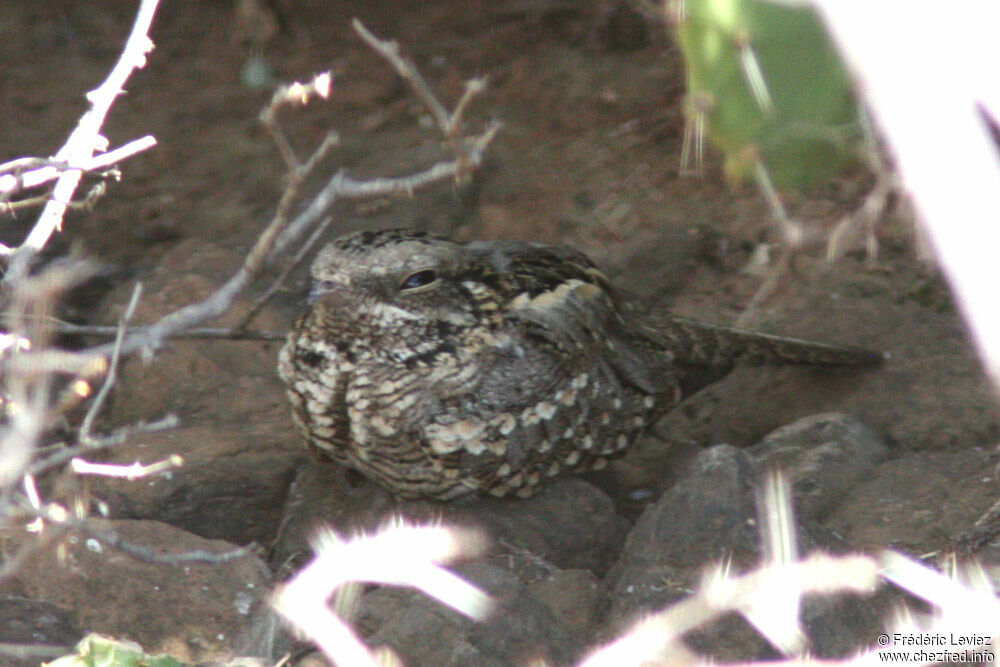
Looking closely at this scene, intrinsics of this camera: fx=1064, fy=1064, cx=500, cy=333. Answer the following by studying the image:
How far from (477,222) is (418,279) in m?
1.83

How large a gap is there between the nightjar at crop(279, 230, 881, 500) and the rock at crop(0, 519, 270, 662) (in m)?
0.55

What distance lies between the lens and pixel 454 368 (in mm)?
3211

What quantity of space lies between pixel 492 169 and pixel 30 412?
12.0 ft

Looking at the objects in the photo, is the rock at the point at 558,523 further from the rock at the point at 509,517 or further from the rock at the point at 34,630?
the rock at the point at 34,630

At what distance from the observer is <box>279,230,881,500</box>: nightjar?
3150mm

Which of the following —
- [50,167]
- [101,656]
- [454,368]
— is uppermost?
[50,167]

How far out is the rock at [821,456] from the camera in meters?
3.19

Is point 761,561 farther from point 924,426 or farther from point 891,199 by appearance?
point 891,199

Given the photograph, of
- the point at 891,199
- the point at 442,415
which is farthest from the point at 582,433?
the point at 891,199

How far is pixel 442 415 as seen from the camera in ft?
10.4

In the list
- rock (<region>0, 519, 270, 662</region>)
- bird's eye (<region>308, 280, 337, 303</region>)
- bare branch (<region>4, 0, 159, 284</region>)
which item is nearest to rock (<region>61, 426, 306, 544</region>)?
rock (<region>0, 519, 270, 662</region>)

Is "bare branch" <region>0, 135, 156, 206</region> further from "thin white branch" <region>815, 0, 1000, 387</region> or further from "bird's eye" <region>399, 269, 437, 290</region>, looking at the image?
"thin white branch" <region>815, 0, 1000, 387</region>

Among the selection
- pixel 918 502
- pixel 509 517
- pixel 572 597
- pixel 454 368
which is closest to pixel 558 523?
pixel 509 517

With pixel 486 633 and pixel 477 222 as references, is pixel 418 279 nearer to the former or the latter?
pixel 486 633
